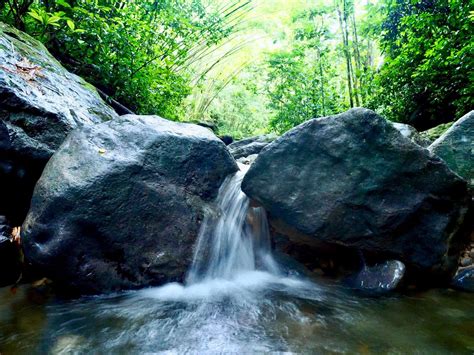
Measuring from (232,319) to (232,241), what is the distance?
3.98 ft

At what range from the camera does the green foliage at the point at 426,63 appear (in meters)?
4.79

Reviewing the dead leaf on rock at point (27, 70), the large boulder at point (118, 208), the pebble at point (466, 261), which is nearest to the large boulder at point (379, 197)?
the pebble at point (466, 261)

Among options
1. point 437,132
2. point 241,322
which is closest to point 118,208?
point 241,322

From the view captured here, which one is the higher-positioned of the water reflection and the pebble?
the pebble

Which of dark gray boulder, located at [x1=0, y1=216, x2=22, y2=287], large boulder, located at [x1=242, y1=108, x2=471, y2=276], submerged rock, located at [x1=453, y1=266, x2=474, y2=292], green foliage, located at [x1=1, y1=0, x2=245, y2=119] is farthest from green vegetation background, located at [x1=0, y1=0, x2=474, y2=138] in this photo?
submerged rock, located at [x1=453, y1=266, x2=474, y2=292]

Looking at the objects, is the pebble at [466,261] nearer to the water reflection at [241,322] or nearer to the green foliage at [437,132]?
the water reflection at [241,322]

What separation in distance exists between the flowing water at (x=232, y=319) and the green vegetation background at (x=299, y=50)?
3170 mm

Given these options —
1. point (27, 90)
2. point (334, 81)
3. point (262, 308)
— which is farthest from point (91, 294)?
point (334, 81)

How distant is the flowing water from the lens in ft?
6.37

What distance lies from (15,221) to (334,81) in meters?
10.3

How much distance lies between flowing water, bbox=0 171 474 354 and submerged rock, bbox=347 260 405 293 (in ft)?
0.53

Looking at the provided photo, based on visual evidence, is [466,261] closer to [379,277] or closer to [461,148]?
[379,277]

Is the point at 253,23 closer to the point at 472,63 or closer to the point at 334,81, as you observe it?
the point at 334,81

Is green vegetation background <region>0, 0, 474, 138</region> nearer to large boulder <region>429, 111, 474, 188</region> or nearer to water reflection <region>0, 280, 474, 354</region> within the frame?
large boulder <region>429, 111, 474, 188</region>
